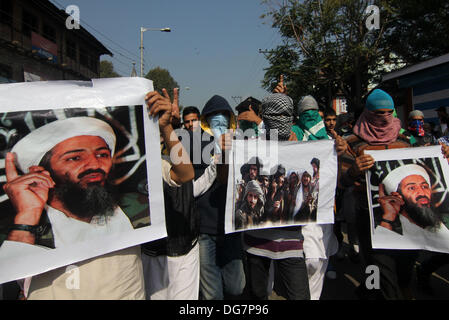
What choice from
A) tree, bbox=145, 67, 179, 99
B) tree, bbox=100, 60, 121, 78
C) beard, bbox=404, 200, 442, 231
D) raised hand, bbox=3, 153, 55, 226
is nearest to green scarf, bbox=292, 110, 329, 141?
beard, bbox=404, 200, 442, 231

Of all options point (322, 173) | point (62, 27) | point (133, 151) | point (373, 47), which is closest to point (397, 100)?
point (373, 47)

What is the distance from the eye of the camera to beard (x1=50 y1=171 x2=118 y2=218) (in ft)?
4.48

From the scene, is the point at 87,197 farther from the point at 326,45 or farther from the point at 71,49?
the point at 71,49

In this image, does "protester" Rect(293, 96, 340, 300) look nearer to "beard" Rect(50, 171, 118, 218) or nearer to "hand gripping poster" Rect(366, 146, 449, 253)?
"hand gripping poster" Rect(366, 146, 449, 253)

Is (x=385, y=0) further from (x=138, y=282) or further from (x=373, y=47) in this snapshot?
(x=138, y=282)

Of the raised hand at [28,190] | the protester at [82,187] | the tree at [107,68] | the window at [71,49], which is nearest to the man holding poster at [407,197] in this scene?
the protester at [82,187]

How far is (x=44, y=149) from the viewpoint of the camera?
1.34 metres

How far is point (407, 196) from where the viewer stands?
1996 mm

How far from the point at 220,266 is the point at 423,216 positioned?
56.8 inches

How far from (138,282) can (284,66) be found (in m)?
13.4

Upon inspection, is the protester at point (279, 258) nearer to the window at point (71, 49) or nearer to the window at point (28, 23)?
the window at point (28, 23)

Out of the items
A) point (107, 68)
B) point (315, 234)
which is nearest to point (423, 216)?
point (315, 234)

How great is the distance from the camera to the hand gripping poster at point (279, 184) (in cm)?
192
